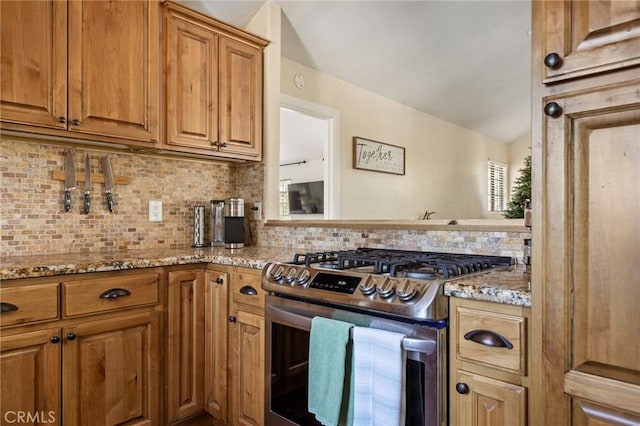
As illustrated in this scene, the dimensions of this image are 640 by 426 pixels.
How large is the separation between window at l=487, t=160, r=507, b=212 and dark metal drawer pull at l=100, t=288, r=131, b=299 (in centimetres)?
408

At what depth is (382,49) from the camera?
3.05 meters

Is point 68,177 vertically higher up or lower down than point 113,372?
higher up

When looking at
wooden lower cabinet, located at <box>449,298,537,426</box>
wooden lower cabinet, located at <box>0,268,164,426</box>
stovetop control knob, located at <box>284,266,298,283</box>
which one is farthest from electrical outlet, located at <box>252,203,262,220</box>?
wooden lower cabinet, located at <box>449,298,537,426</box>

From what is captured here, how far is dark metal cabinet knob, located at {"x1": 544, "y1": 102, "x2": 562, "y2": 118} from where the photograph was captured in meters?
0.96

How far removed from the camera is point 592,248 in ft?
3.06

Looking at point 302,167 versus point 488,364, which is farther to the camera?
point 302,167

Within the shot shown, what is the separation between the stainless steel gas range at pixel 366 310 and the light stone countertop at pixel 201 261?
7 centimetres

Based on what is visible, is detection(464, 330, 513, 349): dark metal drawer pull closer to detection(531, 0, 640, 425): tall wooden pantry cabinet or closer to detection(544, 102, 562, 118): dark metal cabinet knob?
detection(531, 0, 640, 425): tall wooden pantry cabinet

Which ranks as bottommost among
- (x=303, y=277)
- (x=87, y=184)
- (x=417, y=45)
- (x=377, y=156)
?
(x=303, y=277)

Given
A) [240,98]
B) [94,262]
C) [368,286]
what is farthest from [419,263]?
[240,98]

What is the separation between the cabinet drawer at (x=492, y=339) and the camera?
104cm

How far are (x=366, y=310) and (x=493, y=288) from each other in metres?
0.39

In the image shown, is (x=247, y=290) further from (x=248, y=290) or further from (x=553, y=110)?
(x=553, y=110)

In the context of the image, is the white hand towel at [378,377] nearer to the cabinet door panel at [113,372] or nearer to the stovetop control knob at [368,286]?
the stovetop control knob at [368,286]
